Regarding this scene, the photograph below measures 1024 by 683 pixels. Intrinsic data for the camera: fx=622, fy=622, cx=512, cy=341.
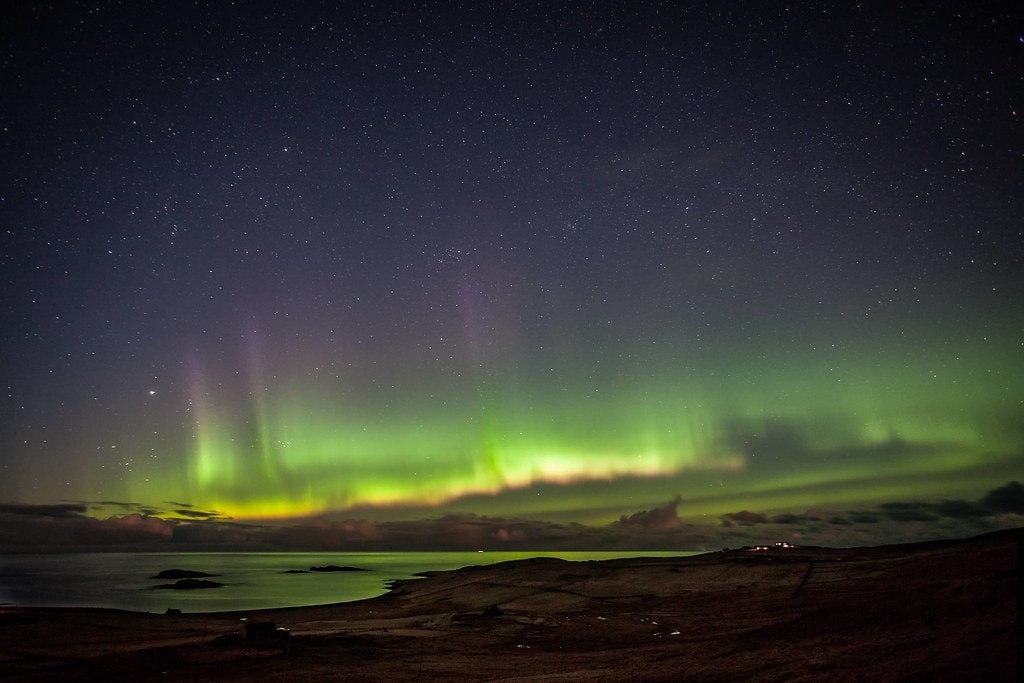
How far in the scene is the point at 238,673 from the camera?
15.6 metres

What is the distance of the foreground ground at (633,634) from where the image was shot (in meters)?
12.6

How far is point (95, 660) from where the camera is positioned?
57.4 feet

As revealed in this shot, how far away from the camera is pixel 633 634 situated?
68.3 ft

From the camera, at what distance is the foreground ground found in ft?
41.2

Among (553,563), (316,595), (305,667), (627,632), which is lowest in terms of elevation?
(316,595)

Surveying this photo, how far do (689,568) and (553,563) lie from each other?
10.8 m

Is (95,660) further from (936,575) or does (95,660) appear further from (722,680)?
(936,575)

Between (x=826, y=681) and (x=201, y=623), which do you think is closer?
(x=826, y=681)

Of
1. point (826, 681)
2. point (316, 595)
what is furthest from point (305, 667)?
point (316, 595)

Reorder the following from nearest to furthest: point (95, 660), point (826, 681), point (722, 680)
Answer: point (826, 681) < point (722, 680) < point (95, 660)

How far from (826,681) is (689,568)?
87.3 ft

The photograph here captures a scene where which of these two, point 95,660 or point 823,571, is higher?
point 95,660

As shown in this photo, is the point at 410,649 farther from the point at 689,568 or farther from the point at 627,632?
the point at 689,568

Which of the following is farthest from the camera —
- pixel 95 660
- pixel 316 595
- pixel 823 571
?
pixel 316 595
